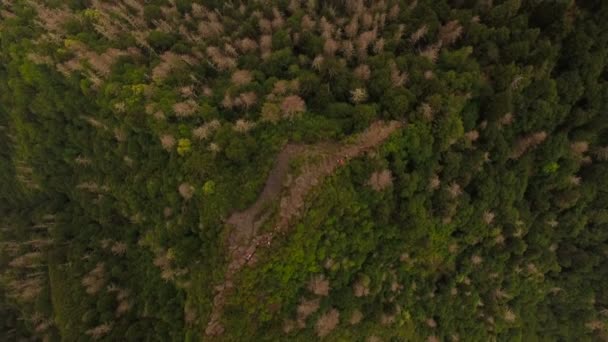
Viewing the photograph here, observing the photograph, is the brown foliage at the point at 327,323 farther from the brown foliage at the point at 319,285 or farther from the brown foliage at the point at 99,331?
the brown foliage at the point at 99,331

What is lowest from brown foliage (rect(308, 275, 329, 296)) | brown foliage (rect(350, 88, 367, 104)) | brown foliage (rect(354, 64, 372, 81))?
brown foliage (rect(308, 275, 329, 296))

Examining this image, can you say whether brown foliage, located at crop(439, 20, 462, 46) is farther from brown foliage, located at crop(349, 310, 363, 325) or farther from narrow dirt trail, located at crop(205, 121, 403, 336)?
brown foliage, located at crop(349, 310, 363, 325)

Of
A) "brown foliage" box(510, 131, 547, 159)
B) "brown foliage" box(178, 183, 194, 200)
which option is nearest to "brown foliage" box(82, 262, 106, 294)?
"brown foliage" box(178, 183, 194, 200)

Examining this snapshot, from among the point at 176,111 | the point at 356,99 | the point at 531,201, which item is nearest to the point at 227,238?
the point at 176,111

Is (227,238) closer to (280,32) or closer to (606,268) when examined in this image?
(280,32)

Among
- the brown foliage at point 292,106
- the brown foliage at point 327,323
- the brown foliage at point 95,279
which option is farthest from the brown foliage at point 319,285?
the brown foliage at point 95,279

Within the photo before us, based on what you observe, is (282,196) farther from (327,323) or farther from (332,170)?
(327,323)

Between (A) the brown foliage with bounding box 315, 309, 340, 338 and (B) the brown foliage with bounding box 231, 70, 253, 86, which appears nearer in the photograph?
(A) the brown foliage with bounding box 315, 309, 340, 338
